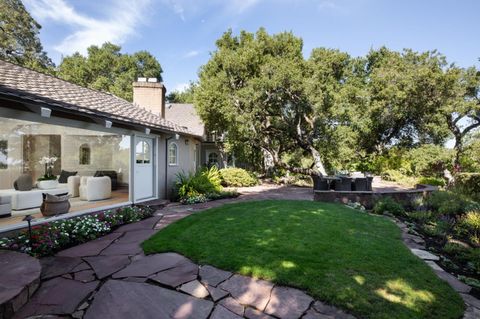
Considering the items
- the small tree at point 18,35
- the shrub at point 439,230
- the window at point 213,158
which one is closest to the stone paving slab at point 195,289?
the shrub at point 439,230

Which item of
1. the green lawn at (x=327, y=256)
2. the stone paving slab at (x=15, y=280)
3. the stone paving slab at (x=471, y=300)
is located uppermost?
the stone paving slab at (x=15, y=280)

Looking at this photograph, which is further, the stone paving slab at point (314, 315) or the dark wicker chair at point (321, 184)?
the dark wicker chair at point (321, 184)

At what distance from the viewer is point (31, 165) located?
10727 mm

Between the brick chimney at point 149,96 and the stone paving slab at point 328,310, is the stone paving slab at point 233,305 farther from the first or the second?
the brick chimney at point 149,96

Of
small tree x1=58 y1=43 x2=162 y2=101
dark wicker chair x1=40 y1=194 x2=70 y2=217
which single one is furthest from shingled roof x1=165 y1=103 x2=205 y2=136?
dark wicker chair x1=40 y1=194 x2=70 y2=217

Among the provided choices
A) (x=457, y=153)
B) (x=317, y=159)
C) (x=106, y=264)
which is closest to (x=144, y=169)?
(x=106, y=264)

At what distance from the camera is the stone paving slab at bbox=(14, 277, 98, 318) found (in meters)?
2.62

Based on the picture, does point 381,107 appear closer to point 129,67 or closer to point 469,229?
point 469,229

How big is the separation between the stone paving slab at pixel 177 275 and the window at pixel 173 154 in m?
7.28

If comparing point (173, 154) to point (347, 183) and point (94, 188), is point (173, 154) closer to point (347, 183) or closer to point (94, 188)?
point (94, 188)

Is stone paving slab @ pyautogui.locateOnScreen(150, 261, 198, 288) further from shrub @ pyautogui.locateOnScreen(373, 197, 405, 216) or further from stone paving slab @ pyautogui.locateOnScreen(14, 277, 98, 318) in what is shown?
shrub @ pyautogui.locateOnScreen(373, 197, 405, 216)

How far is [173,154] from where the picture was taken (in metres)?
10.9

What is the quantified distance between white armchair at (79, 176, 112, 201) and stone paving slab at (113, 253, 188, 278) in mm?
5691

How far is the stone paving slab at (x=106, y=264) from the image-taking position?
3.52 m
